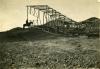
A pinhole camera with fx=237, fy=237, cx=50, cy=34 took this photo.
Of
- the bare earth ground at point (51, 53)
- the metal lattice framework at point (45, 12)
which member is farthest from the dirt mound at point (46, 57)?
Result: the metal lattice framework at point (45, 12)

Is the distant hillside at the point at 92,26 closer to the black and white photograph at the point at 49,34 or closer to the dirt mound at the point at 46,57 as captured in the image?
the black and white photograph at the point at 49,34

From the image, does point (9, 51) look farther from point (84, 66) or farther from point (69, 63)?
point (84, 66)

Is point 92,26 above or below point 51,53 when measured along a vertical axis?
above

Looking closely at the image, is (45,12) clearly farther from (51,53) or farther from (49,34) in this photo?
(51,53)

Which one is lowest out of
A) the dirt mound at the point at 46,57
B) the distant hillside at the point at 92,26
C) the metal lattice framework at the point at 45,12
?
the dirt mound at the point at 46,57

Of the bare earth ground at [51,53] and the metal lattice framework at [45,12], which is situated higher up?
the metal lattice framework at [45,12]

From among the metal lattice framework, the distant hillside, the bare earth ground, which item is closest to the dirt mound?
the bare earth ground

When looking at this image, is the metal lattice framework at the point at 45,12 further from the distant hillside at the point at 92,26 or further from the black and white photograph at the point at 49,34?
the distant hillside at the point at 92,26

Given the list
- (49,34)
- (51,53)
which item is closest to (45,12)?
(49,34)

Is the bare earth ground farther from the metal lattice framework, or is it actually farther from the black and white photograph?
the metal lattice framework
